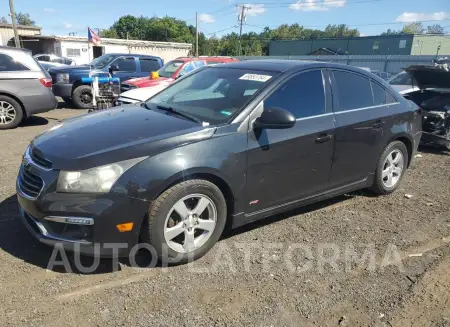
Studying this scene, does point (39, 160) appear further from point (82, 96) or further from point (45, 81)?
point (82, 96)

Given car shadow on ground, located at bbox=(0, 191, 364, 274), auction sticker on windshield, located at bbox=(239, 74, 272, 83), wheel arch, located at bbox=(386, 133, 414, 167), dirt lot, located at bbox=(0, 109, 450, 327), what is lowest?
dirt lot, located at bbox=(0, 109, 450, 327)

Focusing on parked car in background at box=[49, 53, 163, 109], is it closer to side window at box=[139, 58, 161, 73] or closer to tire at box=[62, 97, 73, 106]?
tire at box=[62, 97, 73, 106]

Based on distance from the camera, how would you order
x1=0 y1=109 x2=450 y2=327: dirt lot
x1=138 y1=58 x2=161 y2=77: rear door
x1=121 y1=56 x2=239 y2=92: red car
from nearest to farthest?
1. x1=0 y1=109 x2=450 y2=327: dirt lot
2. x1=121 y1=56 x2=239 y2=92: red car
3. x1=138 y1=58 x2=161 y2=77: rear door

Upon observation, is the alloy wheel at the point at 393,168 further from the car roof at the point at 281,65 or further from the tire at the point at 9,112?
the tire at the point at 9,112

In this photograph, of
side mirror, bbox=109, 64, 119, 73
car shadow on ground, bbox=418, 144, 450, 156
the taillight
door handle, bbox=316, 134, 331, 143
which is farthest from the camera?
side mirror, bbox=109, 64, 119, 73

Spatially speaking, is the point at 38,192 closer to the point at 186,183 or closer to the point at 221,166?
the point at 186,183

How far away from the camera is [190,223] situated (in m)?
3.10

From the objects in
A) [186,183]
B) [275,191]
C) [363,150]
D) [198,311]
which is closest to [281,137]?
[275,191]

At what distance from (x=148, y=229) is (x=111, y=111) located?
63.6 inches

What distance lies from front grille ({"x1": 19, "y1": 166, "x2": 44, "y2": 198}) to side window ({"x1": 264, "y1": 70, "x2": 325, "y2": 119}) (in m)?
2.00

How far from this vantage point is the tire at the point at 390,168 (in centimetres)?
462

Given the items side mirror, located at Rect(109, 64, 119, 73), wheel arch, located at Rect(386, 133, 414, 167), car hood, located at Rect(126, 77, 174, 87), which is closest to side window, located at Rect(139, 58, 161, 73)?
side mirror, located at Rect(109, 64, 119, 73)

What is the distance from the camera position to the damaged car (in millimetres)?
6902

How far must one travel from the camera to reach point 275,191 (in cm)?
355
